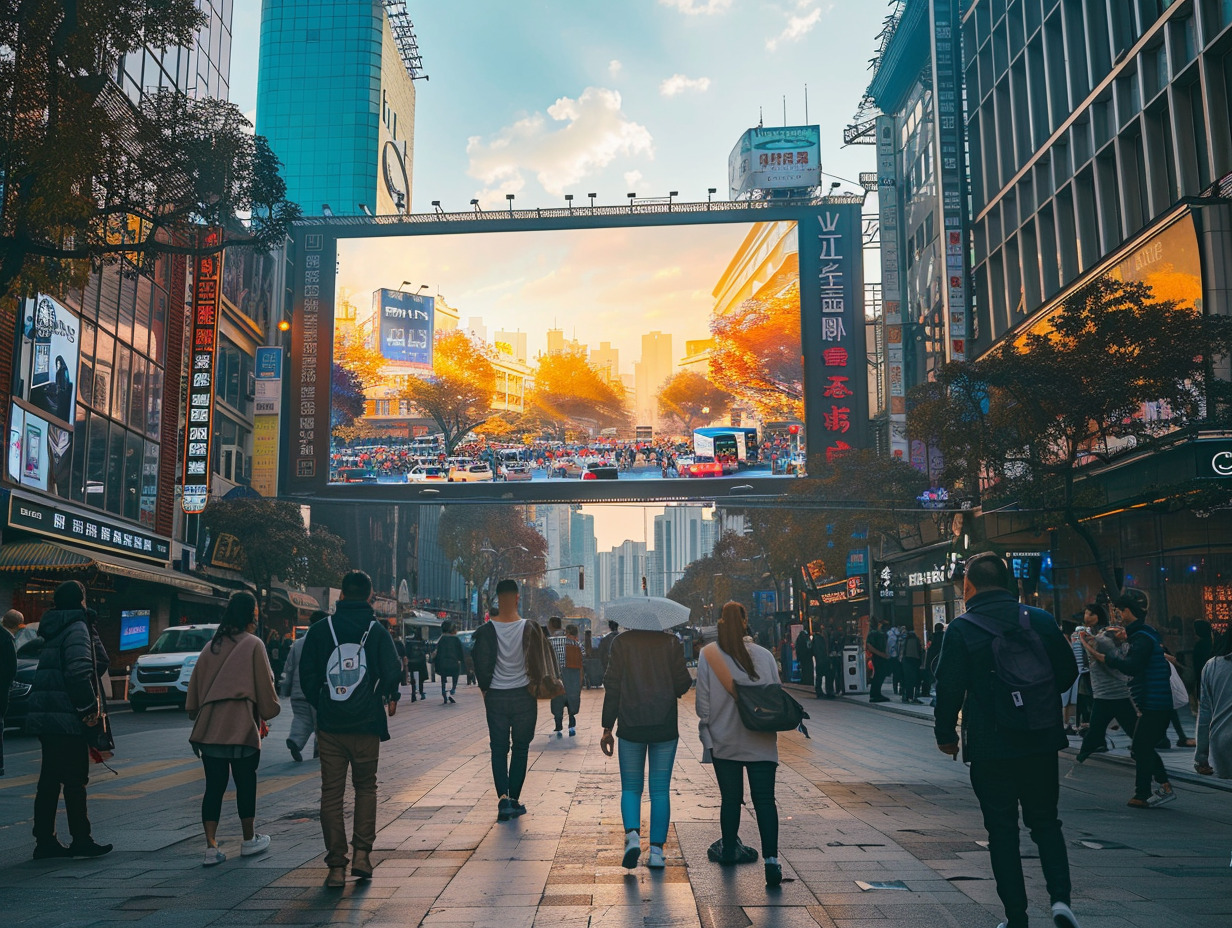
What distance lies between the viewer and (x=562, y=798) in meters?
10.4

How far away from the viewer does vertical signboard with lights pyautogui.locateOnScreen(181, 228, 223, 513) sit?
114 ft

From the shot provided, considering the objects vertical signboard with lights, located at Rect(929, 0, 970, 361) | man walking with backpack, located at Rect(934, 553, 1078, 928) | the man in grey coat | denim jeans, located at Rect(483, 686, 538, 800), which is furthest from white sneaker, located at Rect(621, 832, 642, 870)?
vertical signboard with lights, located at Rect(929, 0, 970, 361)

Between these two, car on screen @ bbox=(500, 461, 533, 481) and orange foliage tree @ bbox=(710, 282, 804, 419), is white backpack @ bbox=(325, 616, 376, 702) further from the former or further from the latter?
orange foliage tree @ bbox=(710, 282, 804, 419)

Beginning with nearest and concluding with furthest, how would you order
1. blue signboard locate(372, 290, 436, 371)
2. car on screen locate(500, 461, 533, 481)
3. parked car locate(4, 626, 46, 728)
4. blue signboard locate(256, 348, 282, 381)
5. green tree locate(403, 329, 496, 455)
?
parked car locate(4, 626, 46, 728), blue signboard locate(256, 348, 282, 381), car on screen locate(500, 461, 533, 481), green tree locate(403, 329, 496, 455), blue signboard locate(372, 290, 436, 371)

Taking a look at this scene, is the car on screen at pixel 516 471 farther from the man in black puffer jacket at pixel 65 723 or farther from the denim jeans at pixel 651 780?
the denim jeans at pixel 651 780

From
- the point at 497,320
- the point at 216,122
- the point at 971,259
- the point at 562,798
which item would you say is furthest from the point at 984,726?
the point at 497,320

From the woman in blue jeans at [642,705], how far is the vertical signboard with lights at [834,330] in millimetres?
41258

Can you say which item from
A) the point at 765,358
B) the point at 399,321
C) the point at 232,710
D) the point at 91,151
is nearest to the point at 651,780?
the point at 232,710

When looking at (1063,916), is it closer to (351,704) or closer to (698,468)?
(351,704)

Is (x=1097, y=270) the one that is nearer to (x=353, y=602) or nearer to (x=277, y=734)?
(x=277, y=734)

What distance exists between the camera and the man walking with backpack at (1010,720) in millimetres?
5301

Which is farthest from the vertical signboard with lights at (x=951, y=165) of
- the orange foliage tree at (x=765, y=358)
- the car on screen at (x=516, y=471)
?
the car on screen at (x=516, y=471)

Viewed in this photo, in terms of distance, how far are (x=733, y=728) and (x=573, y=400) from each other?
4381 centimetres

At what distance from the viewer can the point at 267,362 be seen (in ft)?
158
